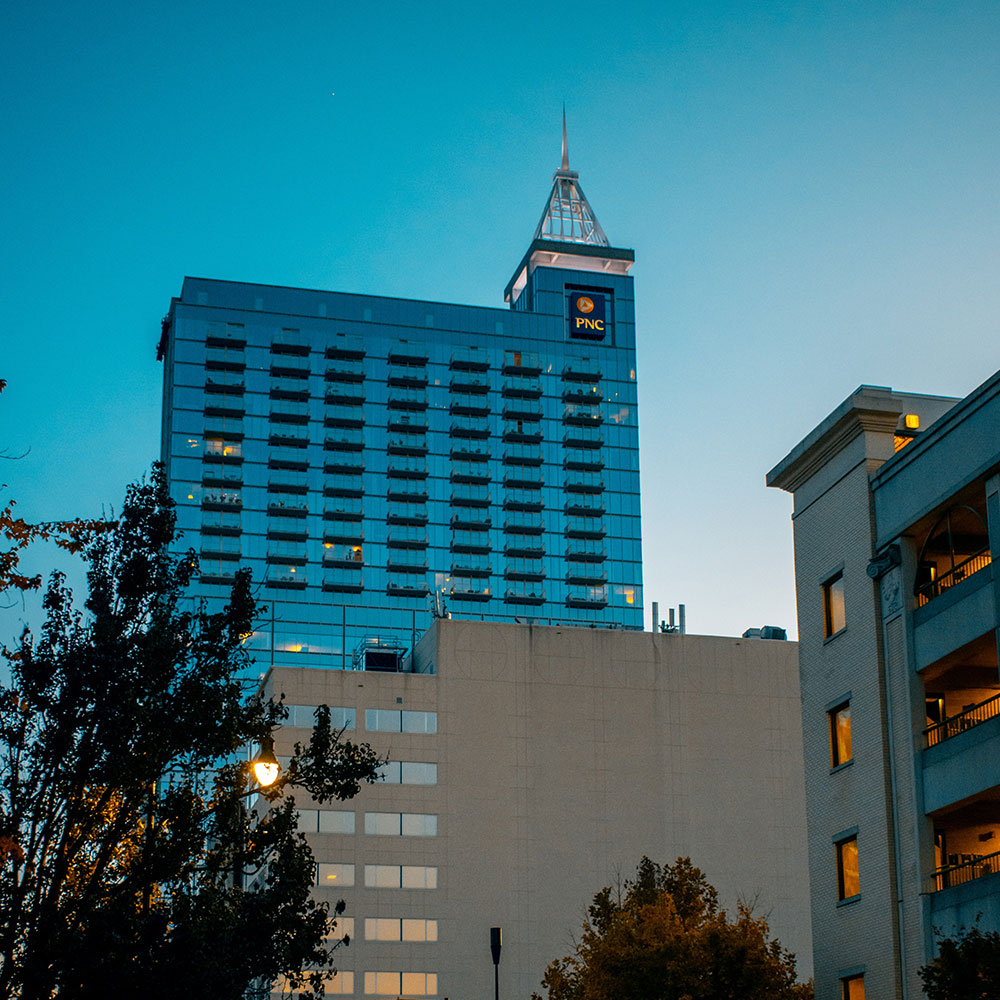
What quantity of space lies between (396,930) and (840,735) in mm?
59392

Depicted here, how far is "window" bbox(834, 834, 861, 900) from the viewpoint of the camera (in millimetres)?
46562

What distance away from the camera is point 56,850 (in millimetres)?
26375

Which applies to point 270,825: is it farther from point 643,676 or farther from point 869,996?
point 643,676

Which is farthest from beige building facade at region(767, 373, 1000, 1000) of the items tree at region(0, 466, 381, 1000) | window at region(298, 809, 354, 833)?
window at region(298, 809, 354, 833)

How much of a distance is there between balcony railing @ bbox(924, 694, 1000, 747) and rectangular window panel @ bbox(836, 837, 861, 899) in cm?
434

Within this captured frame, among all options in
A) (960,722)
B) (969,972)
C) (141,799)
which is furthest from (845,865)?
(141,799)

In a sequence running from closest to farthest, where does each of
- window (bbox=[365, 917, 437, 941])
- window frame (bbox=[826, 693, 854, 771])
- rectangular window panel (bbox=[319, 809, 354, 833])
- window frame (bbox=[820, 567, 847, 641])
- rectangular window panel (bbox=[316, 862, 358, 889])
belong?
1. window frame (bbox=[826, 693, 854, 771])
2. window frame (bbox=[820, 567, 847, 641])
3. rectangular window panel (bbox=[316, 862, 358, 889])
4. window (bbox=[365, 917, 437, 941])
5. rectangular window panel (bbox=[319, 809, 354, 833])

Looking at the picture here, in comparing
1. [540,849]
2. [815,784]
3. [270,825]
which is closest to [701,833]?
[540,849]

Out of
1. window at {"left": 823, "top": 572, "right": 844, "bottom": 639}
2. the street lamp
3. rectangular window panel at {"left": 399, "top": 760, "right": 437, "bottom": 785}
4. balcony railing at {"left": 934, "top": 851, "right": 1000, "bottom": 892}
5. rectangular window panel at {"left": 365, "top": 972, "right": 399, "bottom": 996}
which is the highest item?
rectangular window panel at {"left": 399, "top": 760, "right": 437, "bottom": 785}

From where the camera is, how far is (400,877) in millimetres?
102812

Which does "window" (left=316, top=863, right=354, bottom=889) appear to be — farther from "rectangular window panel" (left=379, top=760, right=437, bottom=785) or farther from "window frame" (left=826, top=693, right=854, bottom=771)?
"window frame" (left=826, top=693, right=854, bottom=771)

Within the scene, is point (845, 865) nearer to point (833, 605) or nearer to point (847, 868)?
point (847, 868)

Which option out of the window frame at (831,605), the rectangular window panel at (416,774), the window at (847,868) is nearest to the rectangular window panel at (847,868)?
the window at (847,868)

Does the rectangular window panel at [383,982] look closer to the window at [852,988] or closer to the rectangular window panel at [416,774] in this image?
the rectangular window panel at [416,774]
